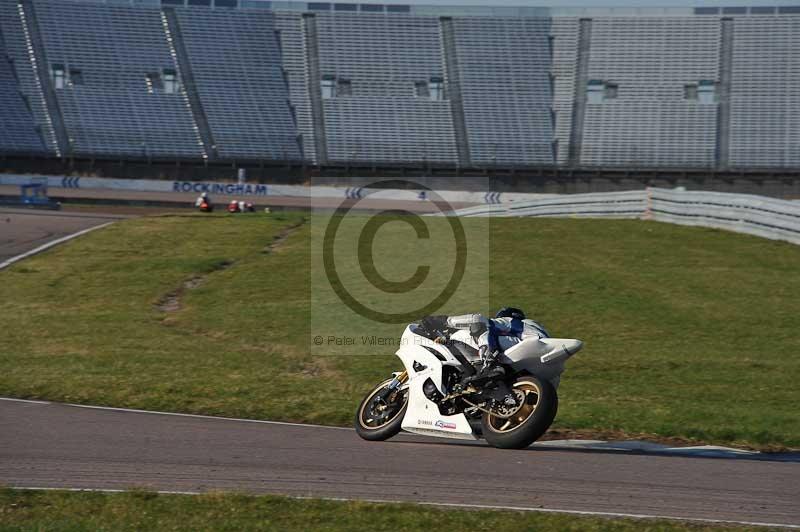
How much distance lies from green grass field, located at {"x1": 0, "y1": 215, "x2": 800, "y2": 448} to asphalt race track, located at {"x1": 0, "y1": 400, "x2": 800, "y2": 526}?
152 cm

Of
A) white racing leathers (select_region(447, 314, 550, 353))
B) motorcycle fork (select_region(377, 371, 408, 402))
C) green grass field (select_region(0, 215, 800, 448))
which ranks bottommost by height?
green grass field (select_region(0, 215, 800, 448))

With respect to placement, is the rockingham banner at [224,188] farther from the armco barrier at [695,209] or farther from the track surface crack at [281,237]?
the track surface crack at [281,237]

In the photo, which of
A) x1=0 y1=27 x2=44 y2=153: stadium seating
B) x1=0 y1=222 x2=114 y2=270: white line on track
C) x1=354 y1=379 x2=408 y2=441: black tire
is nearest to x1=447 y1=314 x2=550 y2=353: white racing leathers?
x1=354 y1=379 x2=408 y2=441: black tire

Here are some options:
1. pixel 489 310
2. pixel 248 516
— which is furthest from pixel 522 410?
pixel 489 310

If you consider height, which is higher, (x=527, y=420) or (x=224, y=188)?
(x=224, y=188)

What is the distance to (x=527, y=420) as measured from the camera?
825 cm

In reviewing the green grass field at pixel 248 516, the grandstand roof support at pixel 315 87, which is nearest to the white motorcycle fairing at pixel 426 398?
the green grass field at pixel 248 516

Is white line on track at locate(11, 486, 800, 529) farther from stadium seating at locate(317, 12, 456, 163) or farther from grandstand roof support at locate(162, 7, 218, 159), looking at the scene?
grandstand roof support at locate(162, 7, 218, 159)

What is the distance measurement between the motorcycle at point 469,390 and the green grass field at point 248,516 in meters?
1.83

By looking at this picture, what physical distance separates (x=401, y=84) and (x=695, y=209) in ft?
119

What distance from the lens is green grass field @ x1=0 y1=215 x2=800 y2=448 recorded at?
11.2 meters

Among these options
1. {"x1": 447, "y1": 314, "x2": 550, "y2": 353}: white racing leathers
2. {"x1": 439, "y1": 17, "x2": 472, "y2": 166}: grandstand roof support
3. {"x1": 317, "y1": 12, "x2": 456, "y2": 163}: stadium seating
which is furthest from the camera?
{"x1": 317, "y1": 12, "x2": 456, "y2": 163}: stadium seating

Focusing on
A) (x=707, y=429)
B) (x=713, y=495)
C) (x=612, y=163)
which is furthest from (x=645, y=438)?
(x=612, y=163)

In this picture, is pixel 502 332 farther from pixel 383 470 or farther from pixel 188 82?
pixel 188 82
